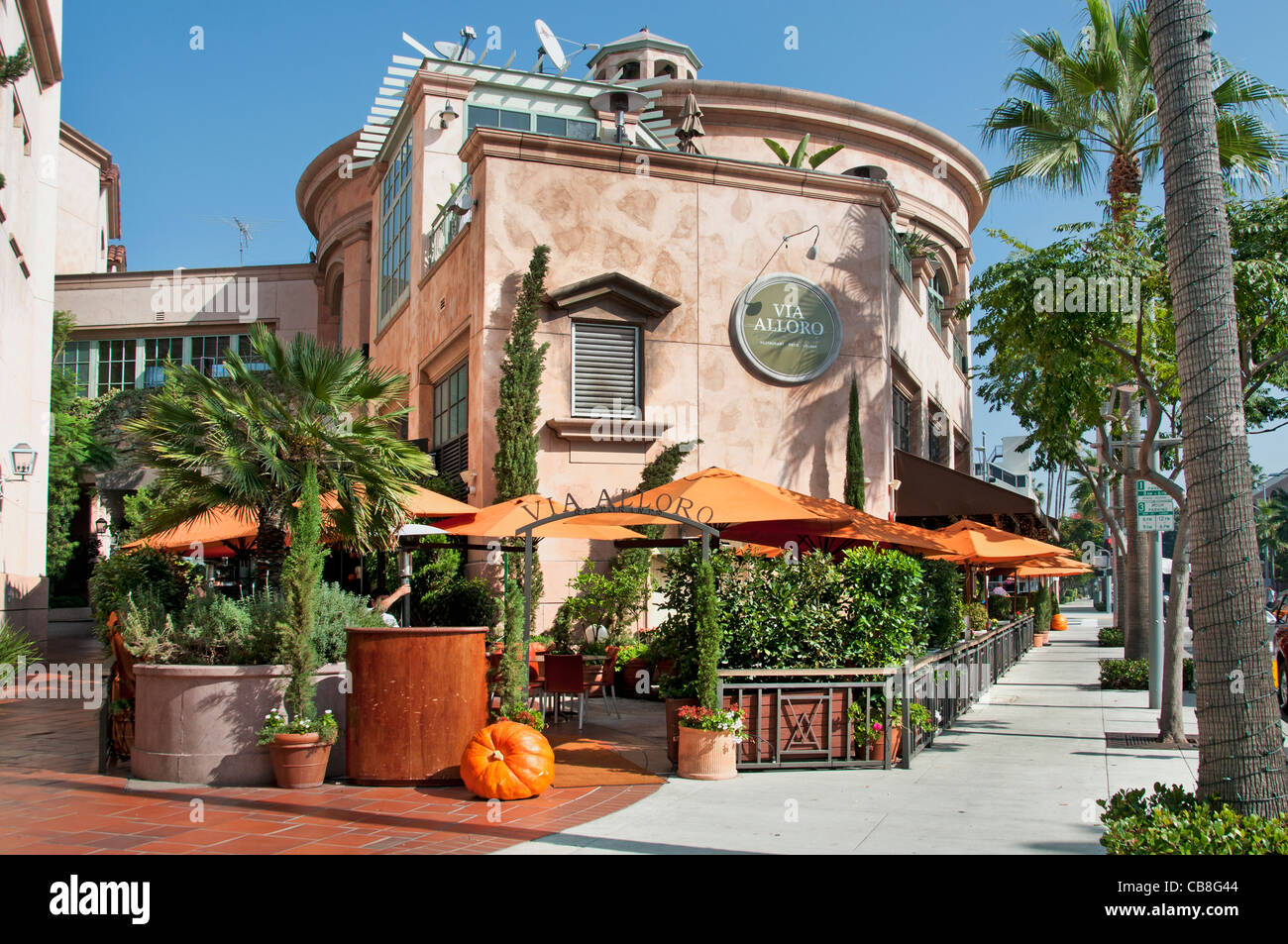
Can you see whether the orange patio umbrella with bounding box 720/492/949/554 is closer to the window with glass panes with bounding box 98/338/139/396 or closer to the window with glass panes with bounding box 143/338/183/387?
the window with glass panes with bounding box 143/338/183/387

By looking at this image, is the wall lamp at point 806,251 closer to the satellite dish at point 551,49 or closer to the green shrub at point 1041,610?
the satellite dish at point 551,49

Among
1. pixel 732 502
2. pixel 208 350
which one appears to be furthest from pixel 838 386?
pixel 208 350

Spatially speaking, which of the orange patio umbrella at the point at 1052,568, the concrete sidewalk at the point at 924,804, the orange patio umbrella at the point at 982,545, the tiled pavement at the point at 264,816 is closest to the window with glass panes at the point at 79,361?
the tiled pavement at the point at 264,816

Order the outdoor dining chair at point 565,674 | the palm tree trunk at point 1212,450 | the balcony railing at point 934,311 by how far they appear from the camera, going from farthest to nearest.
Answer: the balcony railing at point 934,311
the outdoor dining chair at point 565,674
the palm tree trunk at point 1212,450

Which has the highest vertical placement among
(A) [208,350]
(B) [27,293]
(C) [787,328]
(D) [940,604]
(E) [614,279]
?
(A) [208,350]

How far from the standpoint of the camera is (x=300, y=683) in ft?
28.8

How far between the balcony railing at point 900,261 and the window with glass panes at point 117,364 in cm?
2604

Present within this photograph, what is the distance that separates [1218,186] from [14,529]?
20.9m

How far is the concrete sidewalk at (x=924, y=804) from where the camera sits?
690cm

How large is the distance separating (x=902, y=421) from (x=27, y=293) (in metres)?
18.8

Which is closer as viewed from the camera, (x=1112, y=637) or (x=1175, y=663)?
(x=1175, y=663)

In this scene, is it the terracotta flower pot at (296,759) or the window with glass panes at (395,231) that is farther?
the window with glass panes at (395,231)

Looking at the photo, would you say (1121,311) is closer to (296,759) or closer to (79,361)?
(296,759)

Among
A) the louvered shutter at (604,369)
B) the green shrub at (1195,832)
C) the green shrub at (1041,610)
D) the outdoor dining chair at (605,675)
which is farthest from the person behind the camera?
the green shrub at (1041,610)
